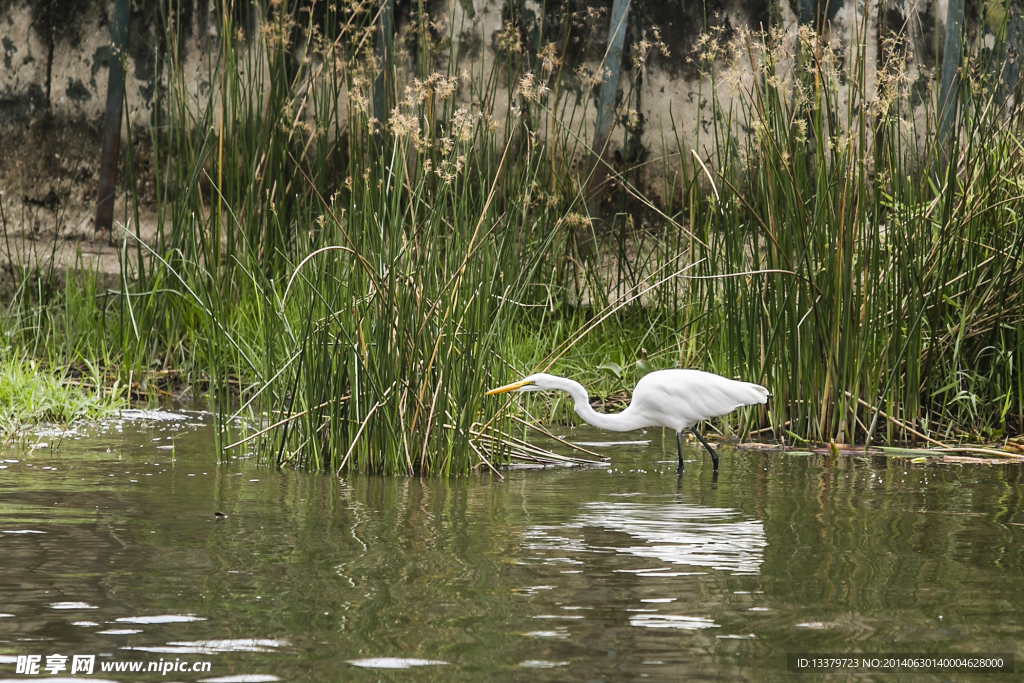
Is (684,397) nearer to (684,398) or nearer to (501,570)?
(684,398)

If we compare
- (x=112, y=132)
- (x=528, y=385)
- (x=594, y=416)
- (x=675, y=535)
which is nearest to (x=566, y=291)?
(x=594, y=416)

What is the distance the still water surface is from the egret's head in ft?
0.87

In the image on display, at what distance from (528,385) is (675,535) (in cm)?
108

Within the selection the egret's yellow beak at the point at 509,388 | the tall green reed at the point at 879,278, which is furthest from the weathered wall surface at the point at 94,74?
the egret's yellow beak at the point at 509,388

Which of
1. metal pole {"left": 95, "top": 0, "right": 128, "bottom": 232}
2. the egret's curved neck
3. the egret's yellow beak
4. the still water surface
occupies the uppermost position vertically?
metal pole {"left": 95, "top": 0, "right": 128, "bottom": 232}

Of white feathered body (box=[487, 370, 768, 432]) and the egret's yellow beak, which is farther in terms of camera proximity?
white feathered body (box=[487, 370, 768, 432])

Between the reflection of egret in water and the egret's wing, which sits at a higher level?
the egret's wing

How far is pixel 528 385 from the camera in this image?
3.72 m

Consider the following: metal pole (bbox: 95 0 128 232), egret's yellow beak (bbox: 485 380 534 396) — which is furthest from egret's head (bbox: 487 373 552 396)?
Result: metal pole (bbox: 95 0 128 232)

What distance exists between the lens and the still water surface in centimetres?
189

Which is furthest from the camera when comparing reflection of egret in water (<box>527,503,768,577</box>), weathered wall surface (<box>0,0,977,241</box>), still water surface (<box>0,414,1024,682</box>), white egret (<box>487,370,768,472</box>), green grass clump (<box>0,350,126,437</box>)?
weathered wall surface (<box>0,0,977,241</box>)

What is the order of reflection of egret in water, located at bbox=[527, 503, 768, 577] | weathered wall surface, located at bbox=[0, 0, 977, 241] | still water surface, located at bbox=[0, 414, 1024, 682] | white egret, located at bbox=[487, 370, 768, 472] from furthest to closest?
weathered wall surface, located at bbox=[0, 0, 977, 241] < white egret, located at bbox=[487, 370, 768, 472] < reflection of egret in water, located at bbox=[527, 503, 768, 577] < still water surface, located at bbox=[0, 414, 1024, 682]

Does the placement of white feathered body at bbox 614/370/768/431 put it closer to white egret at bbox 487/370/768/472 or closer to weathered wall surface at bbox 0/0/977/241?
white egret at bbox 487/370/768/472

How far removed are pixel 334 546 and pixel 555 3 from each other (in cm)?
544
